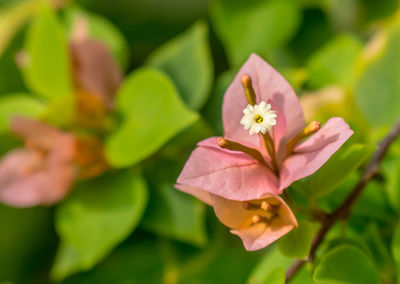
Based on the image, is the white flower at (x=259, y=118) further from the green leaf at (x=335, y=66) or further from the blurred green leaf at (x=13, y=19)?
the blurred green leaf at (x=13, y=19)

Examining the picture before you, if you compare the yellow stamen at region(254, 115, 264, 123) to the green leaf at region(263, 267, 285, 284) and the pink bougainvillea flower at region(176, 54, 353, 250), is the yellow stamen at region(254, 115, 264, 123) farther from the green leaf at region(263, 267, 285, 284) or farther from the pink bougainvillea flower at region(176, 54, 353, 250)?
the green leaf at region(263, 267, 285, 284)

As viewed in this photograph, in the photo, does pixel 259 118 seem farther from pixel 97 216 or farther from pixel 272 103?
pixel 97 216

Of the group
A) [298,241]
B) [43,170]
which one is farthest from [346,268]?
[43,170]

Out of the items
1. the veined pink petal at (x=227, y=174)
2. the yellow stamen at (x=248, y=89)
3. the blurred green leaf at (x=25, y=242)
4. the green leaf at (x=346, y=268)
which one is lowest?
the blurred green leaf at (x=25, y=242)

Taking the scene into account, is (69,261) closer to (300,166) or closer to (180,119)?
(180,119)

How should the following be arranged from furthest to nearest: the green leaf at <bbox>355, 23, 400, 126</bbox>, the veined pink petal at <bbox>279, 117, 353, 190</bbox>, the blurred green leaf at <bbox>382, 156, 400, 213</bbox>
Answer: the green leaf at <bbox>355, 23, 400, 126</bbox>
the blurred green leaf at <bbox>382, 156, 400, 213</bbox>
the veined pink petal at <bbox>279, 117, 353, 190</bbox>

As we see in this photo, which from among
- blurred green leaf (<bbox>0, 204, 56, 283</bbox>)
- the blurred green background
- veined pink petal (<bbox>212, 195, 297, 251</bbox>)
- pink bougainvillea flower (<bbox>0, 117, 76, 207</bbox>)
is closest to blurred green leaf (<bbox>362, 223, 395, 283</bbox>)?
the blurred green background

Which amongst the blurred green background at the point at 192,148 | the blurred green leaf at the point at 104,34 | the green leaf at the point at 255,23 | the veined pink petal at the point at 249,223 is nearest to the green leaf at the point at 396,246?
the blurred green background at the point at 192,148
